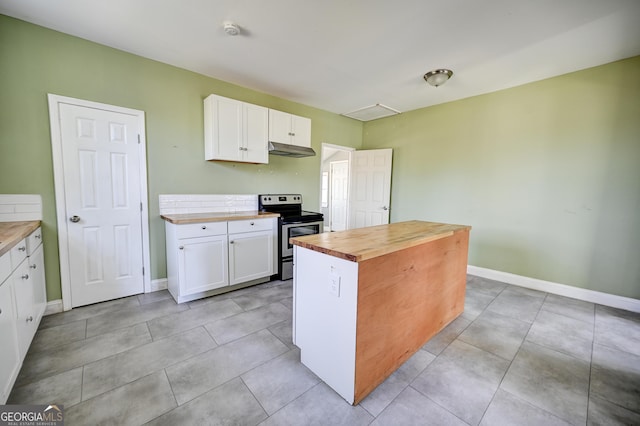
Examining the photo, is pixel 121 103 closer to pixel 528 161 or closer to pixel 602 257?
pixel 528 161

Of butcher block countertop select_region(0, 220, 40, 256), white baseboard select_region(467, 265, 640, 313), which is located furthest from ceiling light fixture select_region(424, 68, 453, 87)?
Result: butcher block countertop select_region(0, 220, 40, 256)

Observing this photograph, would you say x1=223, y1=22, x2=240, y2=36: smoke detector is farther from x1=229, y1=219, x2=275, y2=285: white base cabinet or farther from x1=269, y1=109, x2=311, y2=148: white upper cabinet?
x1=229, y1=219, x2=275, y2=285: white base cabinet

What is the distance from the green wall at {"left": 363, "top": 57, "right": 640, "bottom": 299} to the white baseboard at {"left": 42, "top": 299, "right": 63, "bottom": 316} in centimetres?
485

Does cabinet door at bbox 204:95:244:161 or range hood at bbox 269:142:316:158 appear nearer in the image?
cabinet door at bbox 204:95:244:161

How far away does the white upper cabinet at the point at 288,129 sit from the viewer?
344cm

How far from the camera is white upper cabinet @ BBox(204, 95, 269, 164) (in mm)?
2994

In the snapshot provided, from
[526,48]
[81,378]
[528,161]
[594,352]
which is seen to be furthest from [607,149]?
[81,378]

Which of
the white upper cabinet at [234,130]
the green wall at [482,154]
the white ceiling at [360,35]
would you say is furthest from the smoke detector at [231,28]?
the green wall at [482,154]

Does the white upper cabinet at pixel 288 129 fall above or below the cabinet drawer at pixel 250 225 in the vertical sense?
above

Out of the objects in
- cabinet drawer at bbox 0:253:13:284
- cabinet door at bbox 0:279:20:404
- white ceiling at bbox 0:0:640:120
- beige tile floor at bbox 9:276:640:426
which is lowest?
beige tile floor at bbox 9:276:640:426

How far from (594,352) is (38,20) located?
5439 mm
